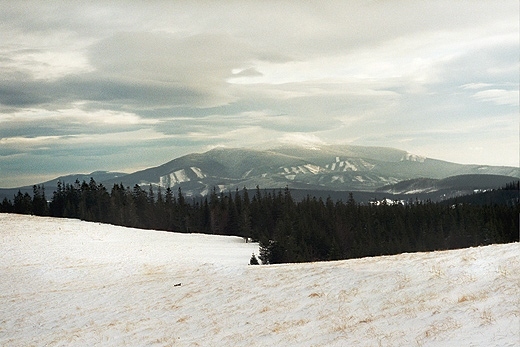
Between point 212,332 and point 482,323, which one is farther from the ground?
point 482,323

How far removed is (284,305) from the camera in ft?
57.0

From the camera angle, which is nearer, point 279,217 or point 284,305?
point 284,305

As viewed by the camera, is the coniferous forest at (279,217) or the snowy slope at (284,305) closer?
the snowy slope at (284,305)

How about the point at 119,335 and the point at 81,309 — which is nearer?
the point at 119,335

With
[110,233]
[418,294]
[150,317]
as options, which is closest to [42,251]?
[110,233]

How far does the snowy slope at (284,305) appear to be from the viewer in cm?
1227

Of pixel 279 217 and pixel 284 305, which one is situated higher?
pixel 284 305

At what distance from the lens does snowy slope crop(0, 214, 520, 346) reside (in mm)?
12266

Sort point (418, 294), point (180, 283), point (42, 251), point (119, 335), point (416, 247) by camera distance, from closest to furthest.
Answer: point (418, 294) → point (119, 335) → point (180, 283) → point (42, 251) → point (416, 247)

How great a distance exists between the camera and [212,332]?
16078mm

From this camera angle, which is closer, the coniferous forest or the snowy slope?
the snowy slope

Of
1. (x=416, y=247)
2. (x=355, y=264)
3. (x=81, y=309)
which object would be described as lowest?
(x=416, y=247)

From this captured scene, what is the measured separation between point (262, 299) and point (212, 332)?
3492 mm

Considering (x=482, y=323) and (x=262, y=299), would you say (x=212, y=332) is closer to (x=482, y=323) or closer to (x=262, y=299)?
(x=262, y=299)
